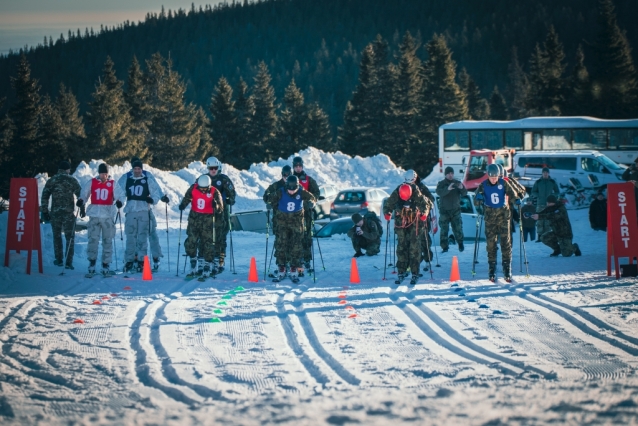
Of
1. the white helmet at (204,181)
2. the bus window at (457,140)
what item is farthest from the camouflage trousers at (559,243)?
the bus window at (457,140)

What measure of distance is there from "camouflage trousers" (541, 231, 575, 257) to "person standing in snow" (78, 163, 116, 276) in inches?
351

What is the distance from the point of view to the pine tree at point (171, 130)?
62.0 m

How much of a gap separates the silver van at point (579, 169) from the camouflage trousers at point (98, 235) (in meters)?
20.0

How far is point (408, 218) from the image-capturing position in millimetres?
13289

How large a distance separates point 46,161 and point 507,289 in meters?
50.8

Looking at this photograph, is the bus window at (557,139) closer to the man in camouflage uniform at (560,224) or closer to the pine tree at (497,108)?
the man in camouflage uniform at (560,224)

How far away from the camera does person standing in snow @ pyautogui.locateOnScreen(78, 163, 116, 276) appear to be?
13.9 m

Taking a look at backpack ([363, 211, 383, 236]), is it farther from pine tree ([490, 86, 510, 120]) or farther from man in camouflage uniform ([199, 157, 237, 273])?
pine tree ([490, 86, 510, 120])

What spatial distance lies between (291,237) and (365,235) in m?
3.34

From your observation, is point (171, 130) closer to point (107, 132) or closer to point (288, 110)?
point (107, 132)

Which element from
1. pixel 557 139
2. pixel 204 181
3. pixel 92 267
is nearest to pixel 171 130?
pixel 557 139

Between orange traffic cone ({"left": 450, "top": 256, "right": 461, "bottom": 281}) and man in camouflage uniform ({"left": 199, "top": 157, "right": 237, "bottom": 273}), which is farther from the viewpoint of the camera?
man in camouflage uniform ({"left": 199, "top": 157, "right": 237, "bottom": 273})

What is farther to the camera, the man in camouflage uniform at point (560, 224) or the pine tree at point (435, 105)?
the pine tree at point (435, 105)

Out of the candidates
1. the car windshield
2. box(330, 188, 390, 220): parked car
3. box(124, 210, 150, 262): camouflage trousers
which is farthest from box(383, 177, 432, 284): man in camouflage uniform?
the car windshield
